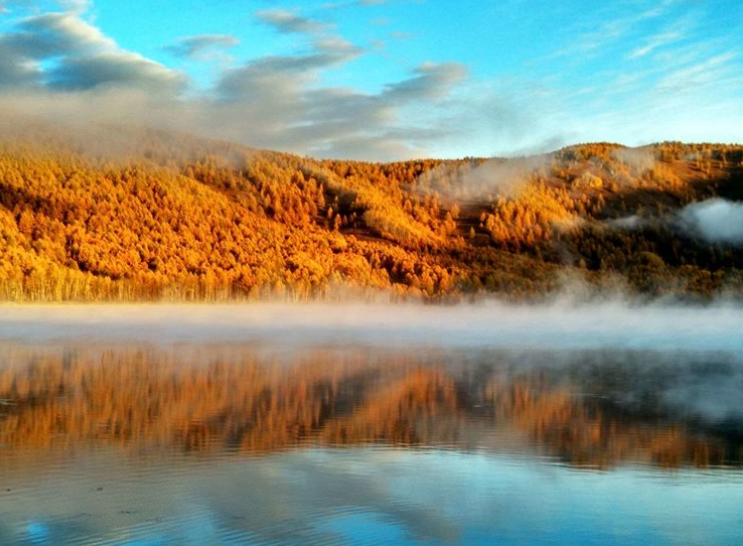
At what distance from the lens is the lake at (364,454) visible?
9078 mm

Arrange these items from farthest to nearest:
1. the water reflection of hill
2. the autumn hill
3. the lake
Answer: the autumn hill, the water reflection of hill, the lake

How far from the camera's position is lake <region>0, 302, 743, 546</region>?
357 inches

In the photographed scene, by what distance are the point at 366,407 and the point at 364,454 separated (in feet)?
15.7

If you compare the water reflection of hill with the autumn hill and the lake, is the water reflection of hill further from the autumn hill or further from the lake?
the autumn hill

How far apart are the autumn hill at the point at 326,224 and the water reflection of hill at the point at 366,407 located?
243 ft

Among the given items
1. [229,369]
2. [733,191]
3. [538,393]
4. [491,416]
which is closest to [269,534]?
[491,416]

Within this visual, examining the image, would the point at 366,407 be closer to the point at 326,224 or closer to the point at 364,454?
the point at 364,454

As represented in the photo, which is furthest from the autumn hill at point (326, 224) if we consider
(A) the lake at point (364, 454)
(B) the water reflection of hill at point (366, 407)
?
(A) the lake at point (364, 454)

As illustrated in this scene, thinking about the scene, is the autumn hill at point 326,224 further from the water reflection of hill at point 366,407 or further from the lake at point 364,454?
the lake at point 364,454

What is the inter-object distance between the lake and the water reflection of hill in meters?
0.06

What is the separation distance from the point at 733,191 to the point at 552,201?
41.0 meters

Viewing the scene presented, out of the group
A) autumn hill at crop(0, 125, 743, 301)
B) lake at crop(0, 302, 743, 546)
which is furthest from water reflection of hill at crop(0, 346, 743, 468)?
autumn hill at crop(0, 125, 743, 301)

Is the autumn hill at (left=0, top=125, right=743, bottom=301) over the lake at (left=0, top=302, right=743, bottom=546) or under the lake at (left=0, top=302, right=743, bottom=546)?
over

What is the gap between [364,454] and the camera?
12789 millimetres
